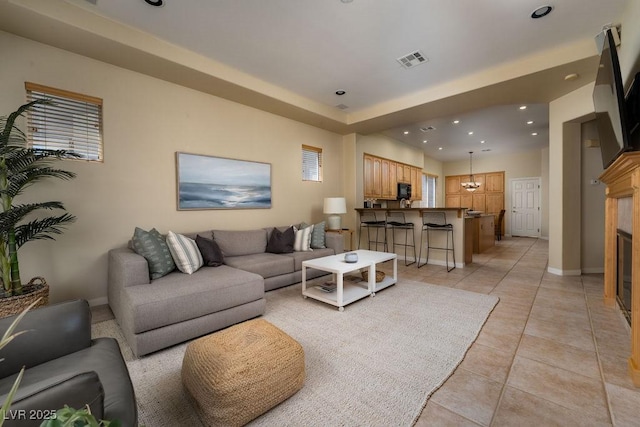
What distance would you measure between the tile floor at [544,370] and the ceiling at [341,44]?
2.79 m

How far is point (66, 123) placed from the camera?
2924 mm

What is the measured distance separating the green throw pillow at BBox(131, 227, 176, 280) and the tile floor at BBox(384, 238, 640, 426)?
247cm

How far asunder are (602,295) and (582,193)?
186 centimetres

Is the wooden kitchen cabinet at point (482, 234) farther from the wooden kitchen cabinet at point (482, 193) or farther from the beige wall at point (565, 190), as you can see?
the wooden kitchen cabinet at point (482, 193)

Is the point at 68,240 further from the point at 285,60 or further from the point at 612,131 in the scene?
the point at 612,131

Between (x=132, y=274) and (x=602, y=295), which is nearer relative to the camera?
(x=132, y=274)

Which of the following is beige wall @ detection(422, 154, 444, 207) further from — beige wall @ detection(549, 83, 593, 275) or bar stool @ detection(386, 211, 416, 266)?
beige wall @ detection(549, 83, 593, 275)

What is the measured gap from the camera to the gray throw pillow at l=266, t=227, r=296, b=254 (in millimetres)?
4012

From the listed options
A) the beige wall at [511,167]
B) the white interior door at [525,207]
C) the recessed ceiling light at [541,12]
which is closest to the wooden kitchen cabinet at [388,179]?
the beige wall at [511,167]

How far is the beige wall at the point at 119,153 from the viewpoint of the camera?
277cm

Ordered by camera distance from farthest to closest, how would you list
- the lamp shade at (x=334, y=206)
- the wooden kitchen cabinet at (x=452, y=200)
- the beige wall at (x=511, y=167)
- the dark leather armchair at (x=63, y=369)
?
the wooden kitchen cabinet at (x=452, y=200) < the beige wall at (x=511, y=167) < the lamp shade at (x=334, y=206) < the dark leather armchair at (x=63, y=369)

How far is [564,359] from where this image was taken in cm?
198

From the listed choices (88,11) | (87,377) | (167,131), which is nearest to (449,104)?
(167,131)

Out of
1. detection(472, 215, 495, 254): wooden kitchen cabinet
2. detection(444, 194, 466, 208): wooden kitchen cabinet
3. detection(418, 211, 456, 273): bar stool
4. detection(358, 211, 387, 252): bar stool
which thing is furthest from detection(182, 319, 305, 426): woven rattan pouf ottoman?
detection(444, 194, 466, 208): wooden kitchen cabinet
